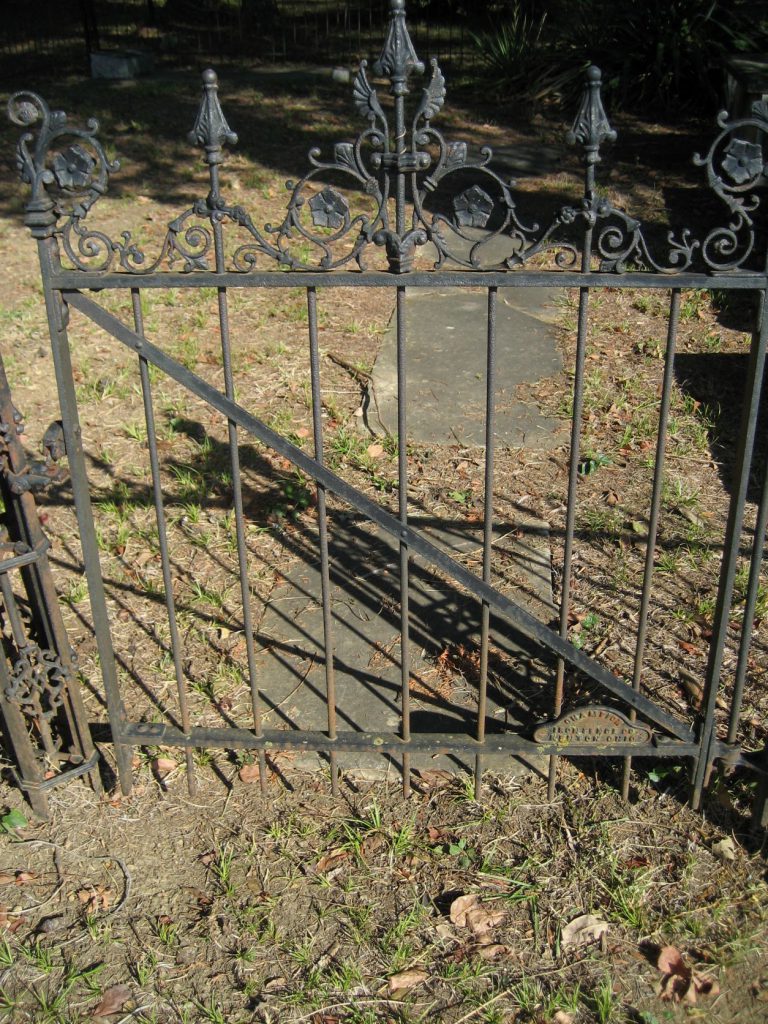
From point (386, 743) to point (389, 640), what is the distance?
86 centimetres

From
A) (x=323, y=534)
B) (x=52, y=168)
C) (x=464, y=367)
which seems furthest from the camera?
(x=464, y=367)

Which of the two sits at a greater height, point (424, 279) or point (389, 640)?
point (424, 279)

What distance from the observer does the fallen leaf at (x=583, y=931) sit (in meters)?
2.90

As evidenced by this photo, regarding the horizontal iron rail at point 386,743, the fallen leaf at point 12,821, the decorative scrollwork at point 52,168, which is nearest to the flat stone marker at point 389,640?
the horizontal iron rail at point 386,743

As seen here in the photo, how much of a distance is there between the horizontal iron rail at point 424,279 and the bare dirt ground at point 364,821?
61.7 inches

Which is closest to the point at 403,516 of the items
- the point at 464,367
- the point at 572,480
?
the point at 572,480

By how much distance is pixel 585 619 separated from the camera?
410 cm

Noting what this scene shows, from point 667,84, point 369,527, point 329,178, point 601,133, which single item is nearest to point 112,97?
point 329,178

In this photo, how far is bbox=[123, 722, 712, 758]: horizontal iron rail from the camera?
3.16 m

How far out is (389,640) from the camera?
13.3ft

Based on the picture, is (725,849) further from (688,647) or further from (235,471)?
(235,471)

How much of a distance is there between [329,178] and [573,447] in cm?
836

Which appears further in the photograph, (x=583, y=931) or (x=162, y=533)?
(x=162, y=533)

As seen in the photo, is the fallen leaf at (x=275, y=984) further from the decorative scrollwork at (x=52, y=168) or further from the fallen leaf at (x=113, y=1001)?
the decorative scrollwork at (x=52, y=168)
